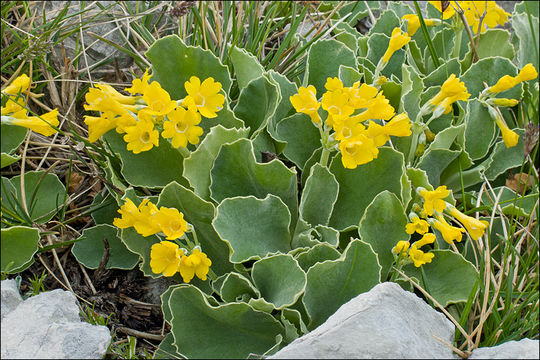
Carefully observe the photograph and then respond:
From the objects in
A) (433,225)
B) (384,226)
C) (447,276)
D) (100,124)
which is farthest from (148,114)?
(447,276)

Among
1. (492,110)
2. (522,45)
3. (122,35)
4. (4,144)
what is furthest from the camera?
(522,45)

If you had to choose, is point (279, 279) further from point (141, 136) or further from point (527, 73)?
point (527, 73)

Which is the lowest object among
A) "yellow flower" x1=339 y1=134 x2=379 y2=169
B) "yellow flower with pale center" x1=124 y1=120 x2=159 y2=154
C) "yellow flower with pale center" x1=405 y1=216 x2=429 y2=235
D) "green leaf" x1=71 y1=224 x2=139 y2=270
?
"green leaf" x1=71 y1=224 x2=139 y2=270

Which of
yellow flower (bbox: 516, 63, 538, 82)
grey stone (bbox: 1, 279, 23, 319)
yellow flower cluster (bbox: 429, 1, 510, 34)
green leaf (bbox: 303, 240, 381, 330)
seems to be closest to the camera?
grey stone (bbox: 1, 279, 23, 319)

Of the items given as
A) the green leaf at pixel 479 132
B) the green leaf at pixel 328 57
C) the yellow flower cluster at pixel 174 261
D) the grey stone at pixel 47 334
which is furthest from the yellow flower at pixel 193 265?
the green leaf at pixel 479 132

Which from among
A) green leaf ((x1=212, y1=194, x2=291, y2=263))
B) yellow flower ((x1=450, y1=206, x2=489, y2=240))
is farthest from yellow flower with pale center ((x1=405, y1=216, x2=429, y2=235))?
green leaf ((x1=212, y1=194, x2=291, y2=263))

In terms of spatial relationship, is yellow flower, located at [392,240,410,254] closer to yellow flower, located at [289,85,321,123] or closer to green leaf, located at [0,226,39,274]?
yellow flower, located at [289,85,321,123]

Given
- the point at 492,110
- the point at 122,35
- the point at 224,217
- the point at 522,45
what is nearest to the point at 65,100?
the point at 122,35

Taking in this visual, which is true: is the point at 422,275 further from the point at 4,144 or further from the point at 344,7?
the point at 344,7
